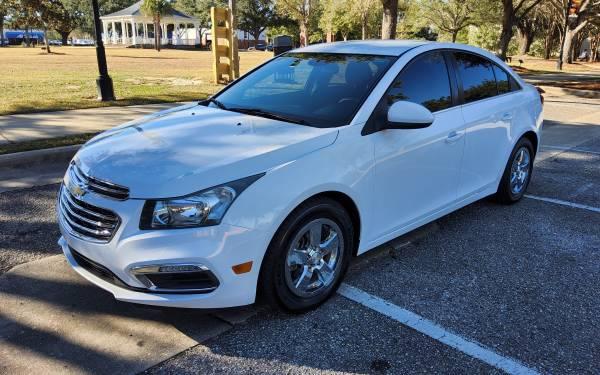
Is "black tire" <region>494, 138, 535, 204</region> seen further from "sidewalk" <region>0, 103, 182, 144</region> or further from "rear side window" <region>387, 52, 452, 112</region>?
"sidewalk" <region>0, 103, 182, 144</region>

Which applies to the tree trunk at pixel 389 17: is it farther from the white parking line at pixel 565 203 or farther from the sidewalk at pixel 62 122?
the white parking line at pixel 565 203

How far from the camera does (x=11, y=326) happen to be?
321 cm

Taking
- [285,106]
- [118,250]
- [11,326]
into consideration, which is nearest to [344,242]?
[285,106]

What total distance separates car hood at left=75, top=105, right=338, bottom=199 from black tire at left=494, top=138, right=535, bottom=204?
8.77 feet

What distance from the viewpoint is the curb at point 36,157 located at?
647 centimetres

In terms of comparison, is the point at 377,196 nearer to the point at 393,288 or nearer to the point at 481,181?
the point at 393,288

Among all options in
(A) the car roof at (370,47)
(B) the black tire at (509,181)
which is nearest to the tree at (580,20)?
(B) the black tire at (509,181)

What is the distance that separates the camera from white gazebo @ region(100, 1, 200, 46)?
76312mm

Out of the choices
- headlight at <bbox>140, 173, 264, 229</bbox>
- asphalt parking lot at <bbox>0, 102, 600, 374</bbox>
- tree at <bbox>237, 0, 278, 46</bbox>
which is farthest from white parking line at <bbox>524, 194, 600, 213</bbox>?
tree at <bbox>237, 0, 278, 46</bbox>

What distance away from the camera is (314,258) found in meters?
3.35

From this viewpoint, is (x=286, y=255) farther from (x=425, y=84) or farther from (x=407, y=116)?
(x=425, y=84)

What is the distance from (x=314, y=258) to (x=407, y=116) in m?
1.15

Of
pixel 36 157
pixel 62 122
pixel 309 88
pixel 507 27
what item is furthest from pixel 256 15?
pixel 309 88

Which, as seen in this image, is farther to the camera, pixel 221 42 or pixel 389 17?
pixel 389 17
